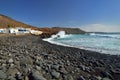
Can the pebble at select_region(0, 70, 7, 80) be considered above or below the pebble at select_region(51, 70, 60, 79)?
above

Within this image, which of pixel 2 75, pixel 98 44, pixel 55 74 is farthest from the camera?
pixel 98 44

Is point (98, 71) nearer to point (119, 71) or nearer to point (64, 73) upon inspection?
point (119, 71)

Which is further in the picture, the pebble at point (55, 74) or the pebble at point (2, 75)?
the pebble at point (55, 74)

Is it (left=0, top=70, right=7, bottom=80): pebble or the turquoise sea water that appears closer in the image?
(left=0, top=70, right=7, bottom=80): pebble

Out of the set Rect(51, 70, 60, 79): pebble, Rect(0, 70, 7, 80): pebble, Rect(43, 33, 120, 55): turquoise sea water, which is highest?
Rect(0, 70, 7, 80): pebble

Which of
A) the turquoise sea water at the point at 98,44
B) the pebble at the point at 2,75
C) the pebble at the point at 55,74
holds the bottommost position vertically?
the turquoise sea water at the point at 98,44

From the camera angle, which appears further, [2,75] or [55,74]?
[55,74]

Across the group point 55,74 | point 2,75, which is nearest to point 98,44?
point 55,74

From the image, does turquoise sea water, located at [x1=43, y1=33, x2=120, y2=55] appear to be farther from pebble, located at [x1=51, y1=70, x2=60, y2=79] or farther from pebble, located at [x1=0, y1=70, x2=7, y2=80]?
pebble, located at [x1=0, y1=70, x2=7, y2=80]

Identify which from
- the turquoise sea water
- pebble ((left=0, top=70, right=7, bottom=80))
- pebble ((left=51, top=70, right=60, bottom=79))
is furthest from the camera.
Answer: the turquoise sea water

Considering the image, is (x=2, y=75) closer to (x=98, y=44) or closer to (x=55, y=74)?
(x=55, y=74)

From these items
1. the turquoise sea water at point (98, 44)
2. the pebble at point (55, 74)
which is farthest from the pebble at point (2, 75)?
the turquoise sea water at point (98, 44)

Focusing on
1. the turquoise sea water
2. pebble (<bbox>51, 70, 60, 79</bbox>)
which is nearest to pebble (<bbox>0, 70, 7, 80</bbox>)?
pebble (<bbox>51, 70, 60, 79</bbox>)

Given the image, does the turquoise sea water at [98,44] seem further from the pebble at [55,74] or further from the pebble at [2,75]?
the pebble at [2,75]
